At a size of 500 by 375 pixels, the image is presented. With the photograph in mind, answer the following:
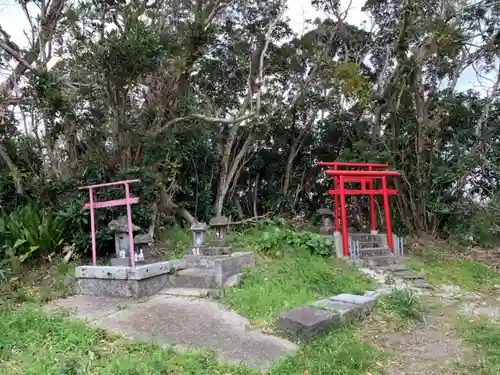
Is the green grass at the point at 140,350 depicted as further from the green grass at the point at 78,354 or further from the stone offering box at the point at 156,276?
the stone offering box at the point at 156,276

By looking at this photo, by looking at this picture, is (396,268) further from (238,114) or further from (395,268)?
(238,114)

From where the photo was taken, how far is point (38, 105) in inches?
326

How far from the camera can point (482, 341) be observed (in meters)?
4.82

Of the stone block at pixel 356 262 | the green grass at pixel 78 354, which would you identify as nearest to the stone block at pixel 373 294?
the stone block at pixel 356 262

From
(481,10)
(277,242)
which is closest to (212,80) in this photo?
(277,242)

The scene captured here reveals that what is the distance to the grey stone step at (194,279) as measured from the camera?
22.5 feet

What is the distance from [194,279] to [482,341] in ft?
13.8

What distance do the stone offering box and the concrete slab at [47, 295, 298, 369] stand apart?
23 cm

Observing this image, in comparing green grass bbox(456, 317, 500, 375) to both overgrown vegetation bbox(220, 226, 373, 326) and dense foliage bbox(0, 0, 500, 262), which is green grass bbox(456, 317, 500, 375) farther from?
dense foliage bbox(0, 0, 500, 262)

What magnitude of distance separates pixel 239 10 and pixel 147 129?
713 cm

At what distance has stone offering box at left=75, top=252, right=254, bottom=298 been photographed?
6.40 m

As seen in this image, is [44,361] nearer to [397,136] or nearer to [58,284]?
[58,284]

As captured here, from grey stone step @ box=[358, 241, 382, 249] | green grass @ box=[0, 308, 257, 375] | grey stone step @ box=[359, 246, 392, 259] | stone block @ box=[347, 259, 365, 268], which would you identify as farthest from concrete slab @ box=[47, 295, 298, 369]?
grey stone step @ box=[358, 241, 382, 249]

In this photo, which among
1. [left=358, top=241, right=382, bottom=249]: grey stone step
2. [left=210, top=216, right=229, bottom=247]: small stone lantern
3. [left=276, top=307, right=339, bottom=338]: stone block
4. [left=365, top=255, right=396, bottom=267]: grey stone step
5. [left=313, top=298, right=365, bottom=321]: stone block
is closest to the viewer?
[left=276, top=307, right=339, bottom=338]: stone block
